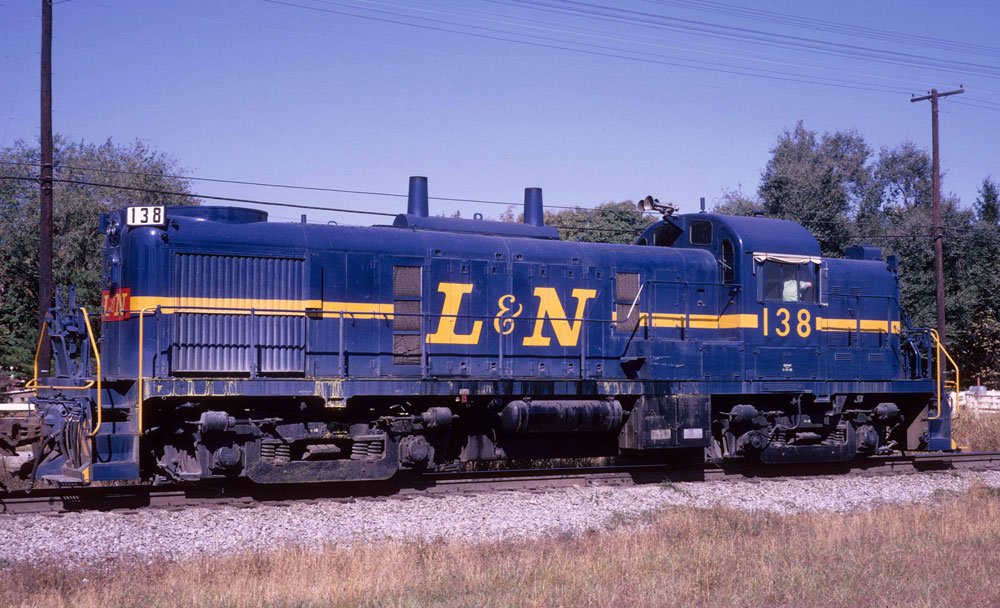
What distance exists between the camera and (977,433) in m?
20.1

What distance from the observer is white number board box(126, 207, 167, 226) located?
→ 1100cm

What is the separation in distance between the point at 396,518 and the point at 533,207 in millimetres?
5956

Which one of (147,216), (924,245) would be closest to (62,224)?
(147,216)

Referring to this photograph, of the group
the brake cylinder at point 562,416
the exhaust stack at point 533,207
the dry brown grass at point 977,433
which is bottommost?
the dry brown grass at point 977,433

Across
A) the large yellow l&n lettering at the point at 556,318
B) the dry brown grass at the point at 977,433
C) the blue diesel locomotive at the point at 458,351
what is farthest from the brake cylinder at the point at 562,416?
the dry brown grass at the point at 977,433

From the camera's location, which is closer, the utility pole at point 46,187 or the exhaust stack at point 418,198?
the exhaust stack at point 418,198

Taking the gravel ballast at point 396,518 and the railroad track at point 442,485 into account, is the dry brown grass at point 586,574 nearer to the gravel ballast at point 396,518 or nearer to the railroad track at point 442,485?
the gravel ballast at point 396,518

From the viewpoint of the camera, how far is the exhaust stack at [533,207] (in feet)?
47.4

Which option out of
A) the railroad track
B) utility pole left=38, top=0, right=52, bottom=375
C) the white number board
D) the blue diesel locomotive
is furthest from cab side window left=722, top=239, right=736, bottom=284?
utility pole left=38, top=0, right=52, bottom=375

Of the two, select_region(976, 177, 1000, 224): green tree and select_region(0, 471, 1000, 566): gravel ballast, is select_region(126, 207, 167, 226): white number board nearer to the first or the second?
select_region(0, 471, 1000, 566): gravel ballast

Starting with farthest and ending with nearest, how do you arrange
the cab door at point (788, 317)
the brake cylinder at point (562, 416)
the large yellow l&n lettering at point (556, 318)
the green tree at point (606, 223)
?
the green tree at point (606, 223) < the cab door at point (788, 317) < the large yellow l&n lettering at point (556, 318) < the brake cylinder at point (562, 416)

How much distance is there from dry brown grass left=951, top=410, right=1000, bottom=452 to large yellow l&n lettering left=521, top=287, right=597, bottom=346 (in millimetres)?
9794

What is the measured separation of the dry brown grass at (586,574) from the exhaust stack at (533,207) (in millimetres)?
6073

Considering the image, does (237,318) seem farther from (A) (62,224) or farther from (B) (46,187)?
(A) (62,224)
